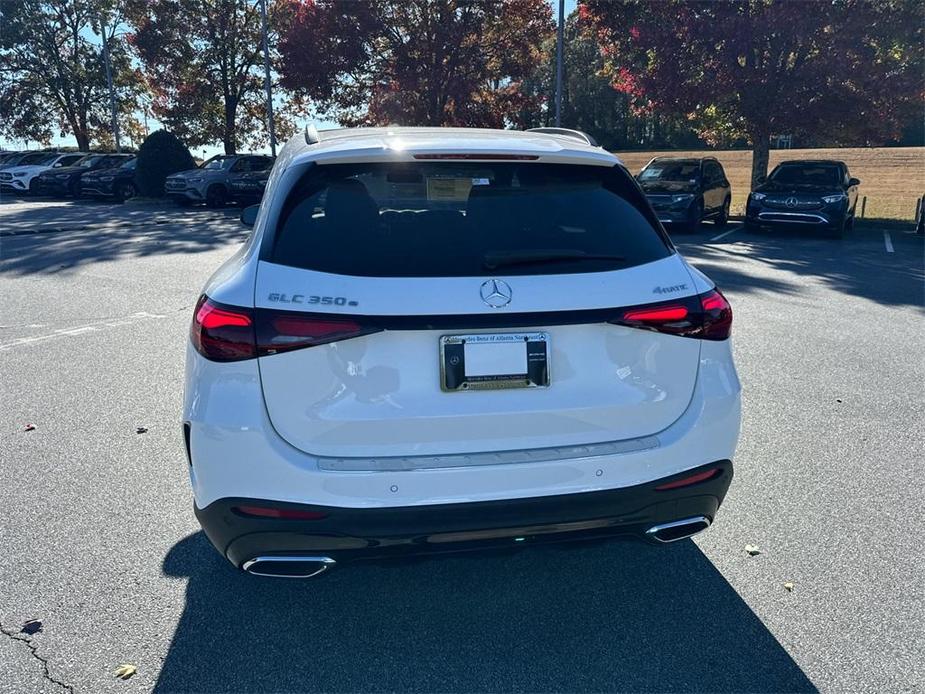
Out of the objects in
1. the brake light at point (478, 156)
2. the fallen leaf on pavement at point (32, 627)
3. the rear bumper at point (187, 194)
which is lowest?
the fallen leaf on pavement at point (32, 627)

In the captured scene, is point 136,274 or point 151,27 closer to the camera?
point 136,274

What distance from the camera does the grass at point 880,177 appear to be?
22.9 metres

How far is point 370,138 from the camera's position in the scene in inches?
115

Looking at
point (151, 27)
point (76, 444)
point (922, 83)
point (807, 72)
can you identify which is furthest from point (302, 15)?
point (76, 444)

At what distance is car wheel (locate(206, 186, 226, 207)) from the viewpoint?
23.2m

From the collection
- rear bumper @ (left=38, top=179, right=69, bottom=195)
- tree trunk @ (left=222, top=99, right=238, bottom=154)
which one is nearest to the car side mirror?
rear bumper @ (left=38, top=179, right=69, bottom=195)

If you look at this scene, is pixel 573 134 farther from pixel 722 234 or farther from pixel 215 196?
pixel 215 196

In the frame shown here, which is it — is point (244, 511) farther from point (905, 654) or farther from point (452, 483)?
point (905, 654)

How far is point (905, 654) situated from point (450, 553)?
169cm

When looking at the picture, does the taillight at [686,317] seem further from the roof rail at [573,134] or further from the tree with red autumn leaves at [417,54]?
the tree with red autumn leaves at [417,54]

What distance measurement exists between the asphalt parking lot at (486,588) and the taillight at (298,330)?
97 cm

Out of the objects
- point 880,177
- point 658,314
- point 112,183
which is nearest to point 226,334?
point 658,314

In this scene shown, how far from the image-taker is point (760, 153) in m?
19.9

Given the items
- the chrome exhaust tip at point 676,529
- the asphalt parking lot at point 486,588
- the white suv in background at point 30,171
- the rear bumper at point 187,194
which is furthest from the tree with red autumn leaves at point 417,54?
the chrome exhaust tip at point 676,529
